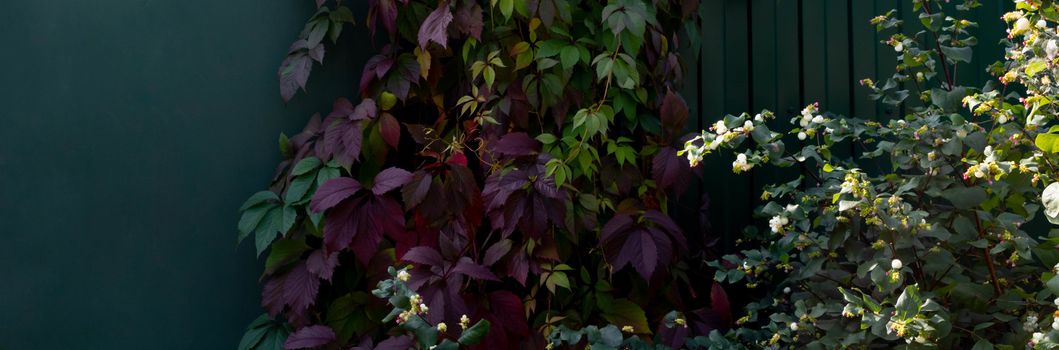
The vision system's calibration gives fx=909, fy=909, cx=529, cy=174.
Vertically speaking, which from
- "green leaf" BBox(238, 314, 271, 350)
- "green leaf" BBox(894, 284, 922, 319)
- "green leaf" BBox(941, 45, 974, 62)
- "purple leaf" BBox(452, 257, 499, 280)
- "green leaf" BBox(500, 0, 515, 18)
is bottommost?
"green leaf" BBox(238, 314, 271, 350)

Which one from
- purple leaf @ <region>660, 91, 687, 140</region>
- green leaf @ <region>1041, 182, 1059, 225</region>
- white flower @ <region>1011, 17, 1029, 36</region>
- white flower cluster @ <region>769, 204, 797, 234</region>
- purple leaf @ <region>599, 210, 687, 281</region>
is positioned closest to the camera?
green leaf @ <region>1041, 182, 1059, 225</region>

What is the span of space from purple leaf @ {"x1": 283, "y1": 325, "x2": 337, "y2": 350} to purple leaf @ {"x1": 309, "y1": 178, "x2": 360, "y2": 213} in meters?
0.28

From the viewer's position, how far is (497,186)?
2008mm

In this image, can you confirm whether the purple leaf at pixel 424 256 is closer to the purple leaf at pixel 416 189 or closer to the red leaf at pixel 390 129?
the purple leaf at pixel 416 189

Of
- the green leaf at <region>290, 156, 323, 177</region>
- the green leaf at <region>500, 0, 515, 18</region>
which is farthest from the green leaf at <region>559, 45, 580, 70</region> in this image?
the green leaf at <region>290, 156, 323, 177</region>

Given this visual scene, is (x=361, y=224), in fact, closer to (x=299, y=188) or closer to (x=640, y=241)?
(x=299, y=188)

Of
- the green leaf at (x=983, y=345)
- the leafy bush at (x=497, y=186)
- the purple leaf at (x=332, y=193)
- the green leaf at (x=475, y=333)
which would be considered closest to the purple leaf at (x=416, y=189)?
the leafy bush at (x=497, y=186)

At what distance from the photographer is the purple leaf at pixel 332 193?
6.62 feet

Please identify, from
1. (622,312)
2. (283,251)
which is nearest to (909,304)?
(622,312)

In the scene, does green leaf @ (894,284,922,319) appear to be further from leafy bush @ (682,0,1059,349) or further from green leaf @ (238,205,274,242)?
green leaf @ (238,205,274,242)

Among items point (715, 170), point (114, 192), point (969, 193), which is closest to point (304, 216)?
point (114, 192)

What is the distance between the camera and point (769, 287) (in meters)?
2.04

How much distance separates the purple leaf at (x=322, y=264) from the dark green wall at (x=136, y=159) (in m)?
0.25

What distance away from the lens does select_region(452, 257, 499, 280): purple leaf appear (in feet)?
6.47
